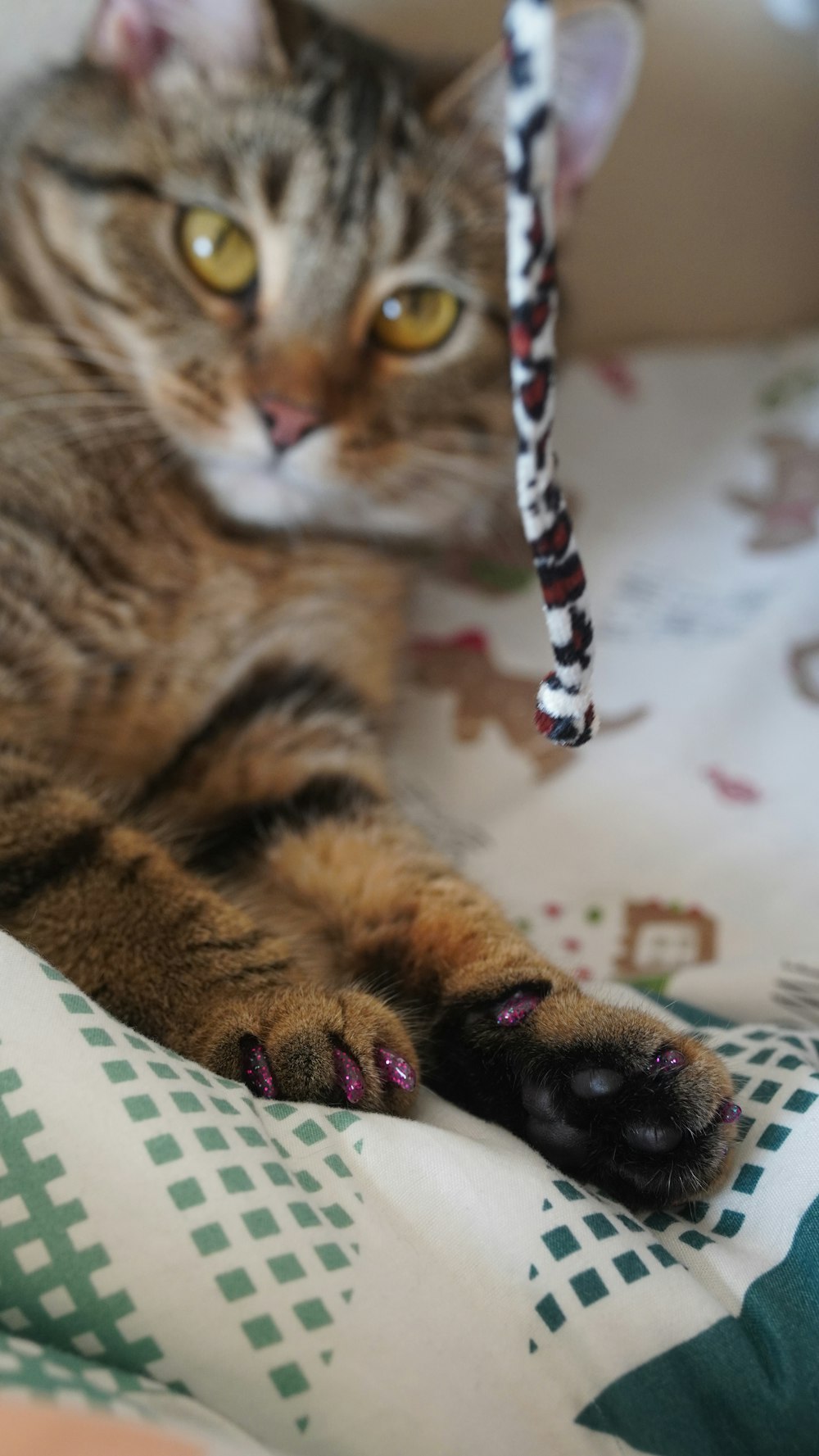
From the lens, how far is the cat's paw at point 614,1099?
0.60 metres

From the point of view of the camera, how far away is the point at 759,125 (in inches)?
58.5

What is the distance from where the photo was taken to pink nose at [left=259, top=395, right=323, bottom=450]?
96 cm

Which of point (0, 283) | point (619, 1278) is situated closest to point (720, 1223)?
point (619, 1278)

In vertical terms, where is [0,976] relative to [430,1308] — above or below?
above

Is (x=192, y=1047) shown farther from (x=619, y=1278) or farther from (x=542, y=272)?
(x=542, y=272)

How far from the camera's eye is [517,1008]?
2.21 ft

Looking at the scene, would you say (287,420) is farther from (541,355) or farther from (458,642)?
(541,355)

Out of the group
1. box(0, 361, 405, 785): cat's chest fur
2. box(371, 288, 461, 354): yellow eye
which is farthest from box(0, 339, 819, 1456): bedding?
box(371, 288, 461, 354): yellow eye

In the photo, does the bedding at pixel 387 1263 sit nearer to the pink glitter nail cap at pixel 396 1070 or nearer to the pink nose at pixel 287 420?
the pink glitter nail cap at pixel 396 1070

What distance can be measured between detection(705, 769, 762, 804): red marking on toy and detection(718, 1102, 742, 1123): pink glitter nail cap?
478 millimetres

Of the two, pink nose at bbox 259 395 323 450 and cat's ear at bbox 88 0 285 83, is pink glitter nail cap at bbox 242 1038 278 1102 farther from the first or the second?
cat's ear at bbox 88 0 285 83

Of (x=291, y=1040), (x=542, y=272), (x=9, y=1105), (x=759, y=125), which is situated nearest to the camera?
(x=542, y=272)

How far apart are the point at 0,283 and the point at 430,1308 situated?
975mm

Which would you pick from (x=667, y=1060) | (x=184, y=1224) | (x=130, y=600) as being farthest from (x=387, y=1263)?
(x=130, y=600)
